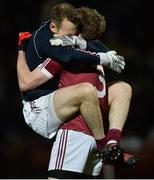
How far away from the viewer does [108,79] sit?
6.01 m

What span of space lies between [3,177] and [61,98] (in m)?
2.42

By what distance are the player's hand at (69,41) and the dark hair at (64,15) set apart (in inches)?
3.8

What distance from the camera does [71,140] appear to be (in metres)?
4.21

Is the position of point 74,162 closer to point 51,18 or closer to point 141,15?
point 51,18

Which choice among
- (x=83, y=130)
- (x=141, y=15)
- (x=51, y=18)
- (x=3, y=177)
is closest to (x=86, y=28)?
(x=51, y=18)

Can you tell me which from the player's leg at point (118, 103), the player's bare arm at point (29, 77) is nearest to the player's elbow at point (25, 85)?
the player's bare arm at point (29, 77)

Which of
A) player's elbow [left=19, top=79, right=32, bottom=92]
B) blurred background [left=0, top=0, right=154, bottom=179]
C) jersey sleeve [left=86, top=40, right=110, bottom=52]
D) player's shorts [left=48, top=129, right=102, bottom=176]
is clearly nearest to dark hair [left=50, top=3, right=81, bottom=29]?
jersey sleeve [left=86, top=40, right=110, bottom=52]

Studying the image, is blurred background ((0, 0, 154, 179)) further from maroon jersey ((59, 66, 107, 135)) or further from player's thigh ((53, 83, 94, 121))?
player's thigh ((53, 83, 94, 121))

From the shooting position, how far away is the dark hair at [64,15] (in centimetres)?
419

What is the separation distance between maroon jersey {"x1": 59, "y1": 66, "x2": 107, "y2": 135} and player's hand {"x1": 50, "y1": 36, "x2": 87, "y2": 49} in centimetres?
13

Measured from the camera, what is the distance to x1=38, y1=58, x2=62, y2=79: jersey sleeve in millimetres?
4145

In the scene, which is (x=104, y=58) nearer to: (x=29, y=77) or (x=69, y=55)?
(x=69, y=55)

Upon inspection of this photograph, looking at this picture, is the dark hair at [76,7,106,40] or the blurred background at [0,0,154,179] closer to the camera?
the dark hair at [76,7,106,40]

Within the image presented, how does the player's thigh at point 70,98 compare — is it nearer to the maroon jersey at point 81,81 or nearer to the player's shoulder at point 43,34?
the maroon jersey at point 81,81
